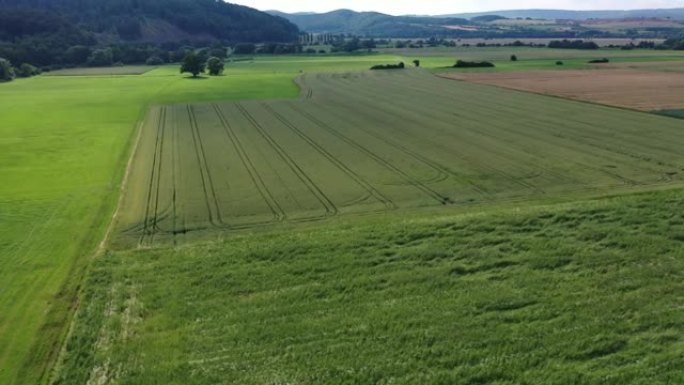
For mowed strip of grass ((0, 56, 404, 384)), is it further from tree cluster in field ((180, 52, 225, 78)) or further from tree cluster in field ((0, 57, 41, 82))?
tree cluster in field ((0, 57, 41, 82))

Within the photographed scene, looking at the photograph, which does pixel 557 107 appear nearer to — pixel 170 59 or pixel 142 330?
pixel 142 330

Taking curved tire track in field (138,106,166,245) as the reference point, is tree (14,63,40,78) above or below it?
above

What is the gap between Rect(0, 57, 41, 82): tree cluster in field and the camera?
116706 mm

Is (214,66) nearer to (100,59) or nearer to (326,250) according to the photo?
(100,59)

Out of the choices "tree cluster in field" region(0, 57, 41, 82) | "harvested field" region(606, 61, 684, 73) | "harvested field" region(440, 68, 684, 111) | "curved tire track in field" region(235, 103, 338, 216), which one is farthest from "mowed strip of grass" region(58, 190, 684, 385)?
"tree cluster in field" region(0, 57, 41, 82)

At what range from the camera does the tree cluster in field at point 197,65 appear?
116369mm

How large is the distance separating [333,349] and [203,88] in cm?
8272

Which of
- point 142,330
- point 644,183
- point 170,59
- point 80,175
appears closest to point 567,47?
point 170,59

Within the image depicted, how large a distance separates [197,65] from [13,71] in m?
44.0

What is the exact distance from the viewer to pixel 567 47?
599 ft

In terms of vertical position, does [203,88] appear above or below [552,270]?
above

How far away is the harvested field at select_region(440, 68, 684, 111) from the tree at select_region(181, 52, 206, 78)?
5284 cm

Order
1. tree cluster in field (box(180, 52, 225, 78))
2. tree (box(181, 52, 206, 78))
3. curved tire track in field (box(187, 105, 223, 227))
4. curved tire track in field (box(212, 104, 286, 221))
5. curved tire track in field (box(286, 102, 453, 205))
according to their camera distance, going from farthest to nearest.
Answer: tree cluster in field (box(180, 52, 225, 78)) → tree (box(181, 52, 206, 78)) → curved tire track in field (box(286, 102, 453, 205)) → curved tire track in field (box(212, 104, 286, 221)) → curved tire track in field (box(187, 105, 223, 227))

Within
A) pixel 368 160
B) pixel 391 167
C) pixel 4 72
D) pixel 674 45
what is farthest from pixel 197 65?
pixel 674 45
